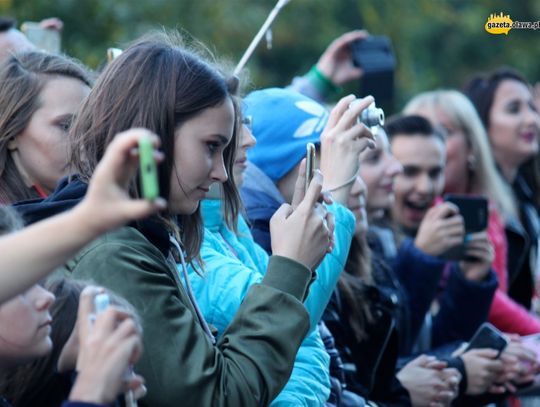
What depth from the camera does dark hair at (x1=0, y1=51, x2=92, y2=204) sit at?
2.73m

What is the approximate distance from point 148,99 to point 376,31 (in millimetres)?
10362

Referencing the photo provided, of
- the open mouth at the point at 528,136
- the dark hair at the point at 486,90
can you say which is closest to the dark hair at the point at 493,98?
the dark hair at the point at 486,90

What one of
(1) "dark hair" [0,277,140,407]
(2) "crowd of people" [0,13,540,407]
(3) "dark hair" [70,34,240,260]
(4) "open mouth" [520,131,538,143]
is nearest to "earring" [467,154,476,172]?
(4) "open mouth" [520,131,538,143]

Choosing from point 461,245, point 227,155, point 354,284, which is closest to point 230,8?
point 461,245

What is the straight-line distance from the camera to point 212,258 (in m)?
2.50

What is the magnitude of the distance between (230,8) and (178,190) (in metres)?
9.20

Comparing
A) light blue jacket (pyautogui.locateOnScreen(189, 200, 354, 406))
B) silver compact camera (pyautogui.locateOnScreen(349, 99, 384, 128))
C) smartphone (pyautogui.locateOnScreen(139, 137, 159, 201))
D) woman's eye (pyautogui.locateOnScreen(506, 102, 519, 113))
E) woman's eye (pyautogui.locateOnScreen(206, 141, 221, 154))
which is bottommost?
light blue jacket (pyautogui.locateOnScreen(189, 200, 354, 406))

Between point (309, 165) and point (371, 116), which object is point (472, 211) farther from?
point (309, 165)

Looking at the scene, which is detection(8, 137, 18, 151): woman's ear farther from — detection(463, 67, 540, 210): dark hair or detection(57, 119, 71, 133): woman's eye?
detection(463, 67, 540, 210): dark hair

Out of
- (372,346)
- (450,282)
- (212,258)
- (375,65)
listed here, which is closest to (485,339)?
(450,282)

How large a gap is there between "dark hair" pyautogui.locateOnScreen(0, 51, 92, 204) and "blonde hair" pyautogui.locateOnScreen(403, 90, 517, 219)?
275cm

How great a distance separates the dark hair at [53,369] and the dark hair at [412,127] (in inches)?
118

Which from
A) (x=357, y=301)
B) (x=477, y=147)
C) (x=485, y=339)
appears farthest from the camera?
(x=477, y=147)

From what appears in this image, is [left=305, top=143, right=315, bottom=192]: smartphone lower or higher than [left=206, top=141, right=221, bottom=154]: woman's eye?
higher
